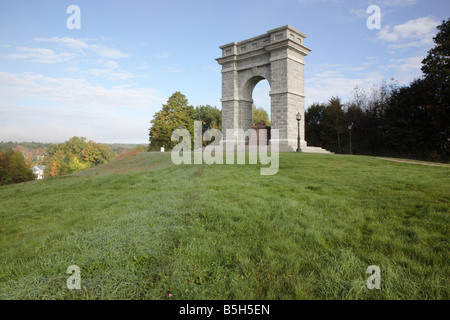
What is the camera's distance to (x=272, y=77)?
20203 mm

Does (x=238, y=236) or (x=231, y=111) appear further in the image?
(x=231, y=111)

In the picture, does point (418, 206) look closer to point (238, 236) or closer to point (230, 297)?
point (238, 236)

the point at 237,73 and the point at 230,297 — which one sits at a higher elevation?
the point at 237,73

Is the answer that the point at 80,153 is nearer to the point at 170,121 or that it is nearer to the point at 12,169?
the point at 12,169

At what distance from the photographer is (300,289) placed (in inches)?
91.5

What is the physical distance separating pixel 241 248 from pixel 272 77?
1924cm

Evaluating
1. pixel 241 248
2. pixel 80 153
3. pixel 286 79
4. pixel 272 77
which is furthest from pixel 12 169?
pixel 241 248

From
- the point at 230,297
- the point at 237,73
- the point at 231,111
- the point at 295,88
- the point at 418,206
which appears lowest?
the point at 230,297

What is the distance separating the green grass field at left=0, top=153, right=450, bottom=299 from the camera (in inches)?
94.5

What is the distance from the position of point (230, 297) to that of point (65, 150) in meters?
99.3

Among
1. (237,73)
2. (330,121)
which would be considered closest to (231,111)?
(237,73)

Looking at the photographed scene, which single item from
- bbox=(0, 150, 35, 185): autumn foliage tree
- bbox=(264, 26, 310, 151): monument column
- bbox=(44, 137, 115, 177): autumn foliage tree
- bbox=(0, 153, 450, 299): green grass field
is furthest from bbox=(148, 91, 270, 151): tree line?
bbox=(44, 137, 115, 177): autumn foliage tree

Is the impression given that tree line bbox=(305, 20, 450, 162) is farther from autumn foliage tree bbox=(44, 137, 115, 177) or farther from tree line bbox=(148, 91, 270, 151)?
autumn foliage tree bbox=(44, 137, 115, 177)

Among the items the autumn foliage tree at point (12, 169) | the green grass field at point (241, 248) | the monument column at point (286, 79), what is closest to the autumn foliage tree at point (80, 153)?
the autumn foliage tree at point (12, 169)
